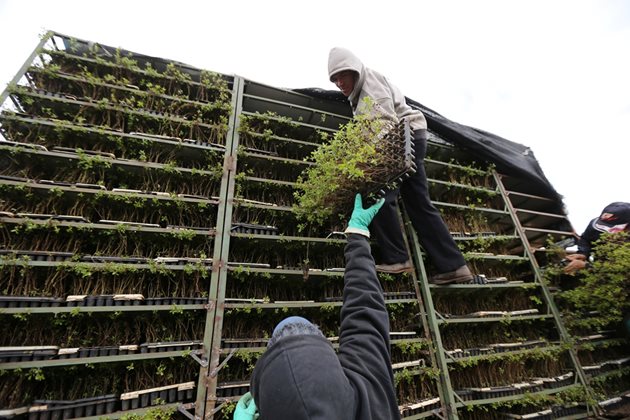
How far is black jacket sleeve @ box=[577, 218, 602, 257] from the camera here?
4.04 meters

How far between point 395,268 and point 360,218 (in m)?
1.39

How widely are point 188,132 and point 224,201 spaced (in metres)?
1.12

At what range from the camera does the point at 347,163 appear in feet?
6.33

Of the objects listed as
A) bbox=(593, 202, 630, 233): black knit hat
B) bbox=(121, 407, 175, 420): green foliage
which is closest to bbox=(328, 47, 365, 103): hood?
bbox=(121, 407, 175, 420): green foliage

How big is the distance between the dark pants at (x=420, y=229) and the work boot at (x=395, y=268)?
0.04 m

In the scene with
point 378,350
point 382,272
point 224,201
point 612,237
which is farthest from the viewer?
point 612,237

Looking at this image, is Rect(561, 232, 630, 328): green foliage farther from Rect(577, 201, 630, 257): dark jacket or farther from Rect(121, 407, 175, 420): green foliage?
Rect(121, 407, 175, 420): green foliage

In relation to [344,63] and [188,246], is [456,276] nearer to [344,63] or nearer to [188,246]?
Answer: [344,63]

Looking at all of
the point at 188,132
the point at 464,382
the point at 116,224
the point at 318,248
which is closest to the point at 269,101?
the point at 188,132

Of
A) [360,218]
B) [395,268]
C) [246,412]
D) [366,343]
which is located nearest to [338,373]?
[366,343]

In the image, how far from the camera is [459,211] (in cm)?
414

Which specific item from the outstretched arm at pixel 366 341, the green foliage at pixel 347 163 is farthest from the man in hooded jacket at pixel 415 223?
the outstretched arm at pixel 366 341

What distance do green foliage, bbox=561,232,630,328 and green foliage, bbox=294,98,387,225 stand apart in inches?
129

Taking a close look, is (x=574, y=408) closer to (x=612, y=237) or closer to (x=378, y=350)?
(x=612, y=237)
